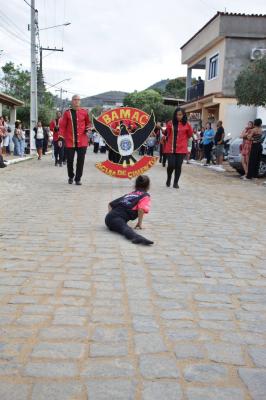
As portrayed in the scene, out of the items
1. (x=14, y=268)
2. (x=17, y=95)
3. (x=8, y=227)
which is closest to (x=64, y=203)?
(x=8, y=227)

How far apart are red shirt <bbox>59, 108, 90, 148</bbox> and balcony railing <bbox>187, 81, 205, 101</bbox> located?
2230cm

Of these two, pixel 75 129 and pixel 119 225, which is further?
pixel 75 129

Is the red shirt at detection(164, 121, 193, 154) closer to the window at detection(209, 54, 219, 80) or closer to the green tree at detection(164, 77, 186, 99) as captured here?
the window at detection(209, 54, 219, 80)

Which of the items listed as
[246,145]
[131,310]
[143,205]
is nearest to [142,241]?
[143,205]

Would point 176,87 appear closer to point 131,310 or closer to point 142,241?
point 142,241

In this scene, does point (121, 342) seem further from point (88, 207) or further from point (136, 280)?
point (88, 207)

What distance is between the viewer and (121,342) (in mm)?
3141

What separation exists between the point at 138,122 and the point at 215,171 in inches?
310

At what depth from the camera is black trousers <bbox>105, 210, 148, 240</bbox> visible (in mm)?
6000

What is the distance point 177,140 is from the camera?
11180 mm

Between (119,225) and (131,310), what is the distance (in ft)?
8.37

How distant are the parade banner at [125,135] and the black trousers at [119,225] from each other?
4289 millimetres

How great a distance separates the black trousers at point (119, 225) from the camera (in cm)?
600

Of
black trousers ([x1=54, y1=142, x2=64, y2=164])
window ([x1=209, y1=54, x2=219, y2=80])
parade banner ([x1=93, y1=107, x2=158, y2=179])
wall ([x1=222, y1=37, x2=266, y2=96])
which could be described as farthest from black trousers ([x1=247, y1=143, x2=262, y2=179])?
window ([x1=209, y1=54, x2=219, y2=80])
